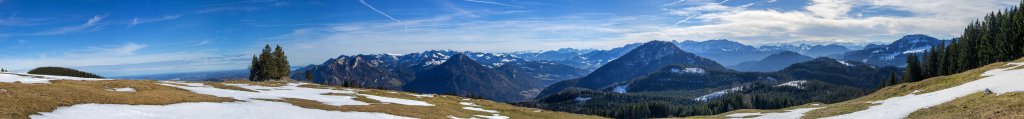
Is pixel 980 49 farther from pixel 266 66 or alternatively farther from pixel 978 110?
pixel 266 66

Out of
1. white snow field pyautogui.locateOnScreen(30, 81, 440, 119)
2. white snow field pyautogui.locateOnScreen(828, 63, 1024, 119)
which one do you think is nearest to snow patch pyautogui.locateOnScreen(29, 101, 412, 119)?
white snow field pyautogui.locateOnScreen(30, 81, 440, 119)

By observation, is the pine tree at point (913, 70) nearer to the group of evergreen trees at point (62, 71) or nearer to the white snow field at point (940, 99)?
the white snow field at point (940, 99)

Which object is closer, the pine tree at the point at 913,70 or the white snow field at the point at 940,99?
the white snow field at the point at 940,99

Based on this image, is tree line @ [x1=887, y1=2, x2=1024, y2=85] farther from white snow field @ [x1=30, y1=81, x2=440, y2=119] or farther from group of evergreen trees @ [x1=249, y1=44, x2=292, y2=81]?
group of evergreen trees @ [x1=249, y1=44, x2=292, y2=81]

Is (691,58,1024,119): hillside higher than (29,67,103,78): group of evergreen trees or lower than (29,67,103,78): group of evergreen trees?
lower

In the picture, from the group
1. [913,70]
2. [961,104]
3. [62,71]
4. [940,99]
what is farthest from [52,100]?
[913,70]

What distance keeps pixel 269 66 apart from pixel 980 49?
177460mm

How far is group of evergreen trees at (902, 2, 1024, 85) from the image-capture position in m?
118

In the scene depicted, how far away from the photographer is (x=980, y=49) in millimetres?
138750

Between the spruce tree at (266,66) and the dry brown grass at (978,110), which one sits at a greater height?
the spruce tree at (266,66)

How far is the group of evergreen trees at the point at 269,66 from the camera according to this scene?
166 meters

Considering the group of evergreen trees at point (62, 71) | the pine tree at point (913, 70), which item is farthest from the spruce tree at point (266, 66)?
the pine tree at point (913, 70)

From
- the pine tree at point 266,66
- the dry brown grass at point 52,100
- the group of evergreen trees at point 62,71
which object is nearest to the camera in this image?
the dry brown grass at point 52,100

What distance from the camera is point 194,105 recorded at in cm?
4138
